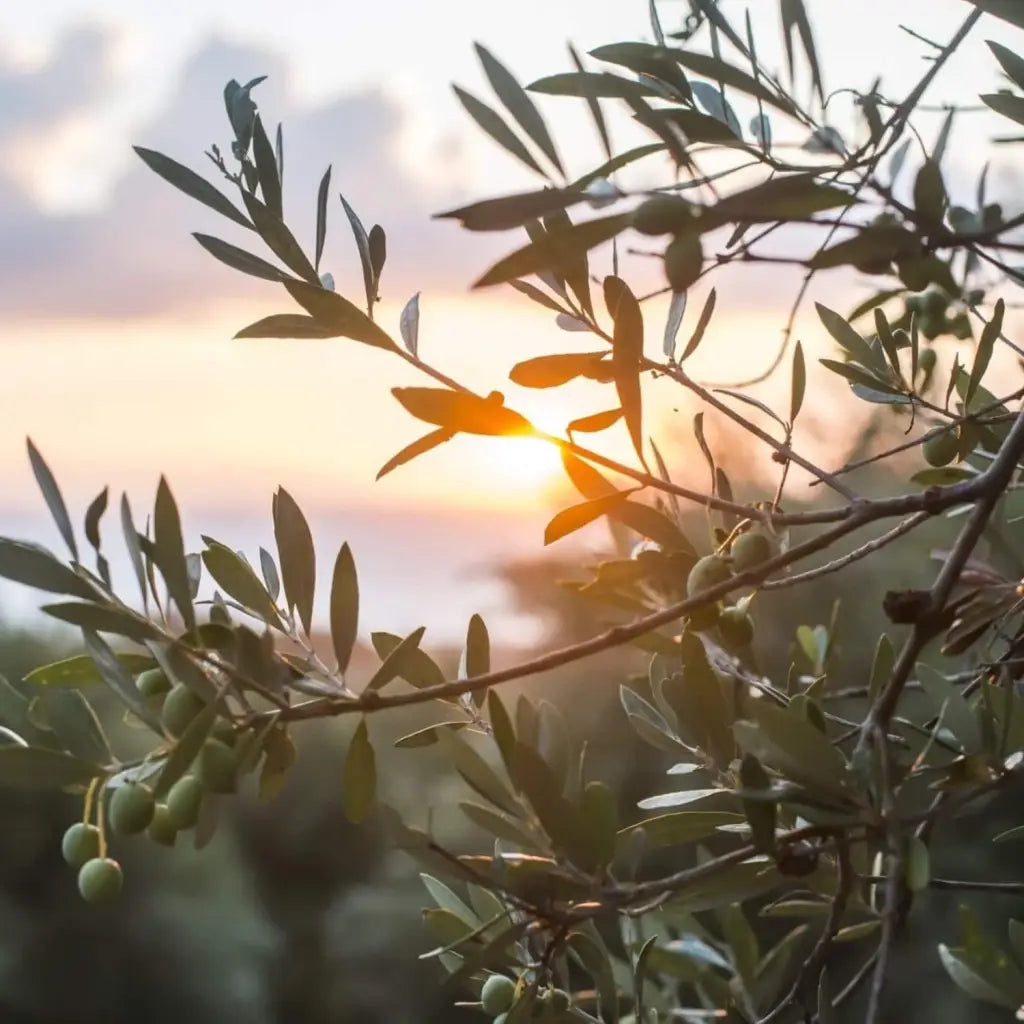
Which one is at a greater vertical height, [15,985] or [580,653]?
[580,653]

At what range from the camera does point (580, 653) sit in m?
0.29

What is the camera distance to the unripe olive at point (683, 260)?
0.75 ft

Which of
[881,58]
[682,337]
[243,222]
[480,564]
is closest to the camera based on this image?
[243,222]

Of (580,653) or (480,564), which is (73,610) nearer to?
(580,653)

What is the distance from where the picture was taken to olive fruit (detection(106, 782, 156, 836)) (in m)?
0.30

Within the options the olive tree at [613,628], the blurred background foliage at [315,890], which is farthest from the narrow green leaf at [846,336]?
the blurred background foliage at [315,890]

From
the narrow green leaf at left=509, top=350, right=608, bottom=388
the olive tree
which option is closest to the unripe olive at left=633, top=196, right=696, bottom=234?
the olive tree

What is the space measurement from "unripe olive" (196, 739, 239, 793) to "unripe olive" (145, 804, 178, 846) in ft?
0.07

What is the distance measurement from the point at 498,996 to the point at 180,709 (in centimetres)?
17

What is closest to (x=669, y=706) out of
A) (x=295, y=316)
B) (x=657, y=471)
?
(x=657, y=471)

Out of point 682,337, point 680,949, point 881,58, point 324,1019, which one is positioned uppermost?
point 881,58

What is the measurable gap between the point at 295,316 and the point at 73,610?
0.49ft

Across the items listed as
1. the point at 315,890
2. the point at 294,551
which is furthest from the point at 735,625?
the point at 315,890

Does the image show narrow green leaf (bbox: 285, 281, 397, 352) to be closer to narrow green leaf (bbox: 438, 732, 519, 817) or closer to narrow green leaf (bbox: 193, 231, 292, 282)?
narrow green leaf (bbox: 193, 231, 292, 282)
